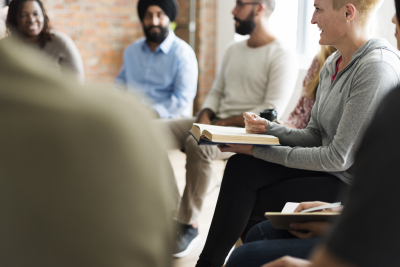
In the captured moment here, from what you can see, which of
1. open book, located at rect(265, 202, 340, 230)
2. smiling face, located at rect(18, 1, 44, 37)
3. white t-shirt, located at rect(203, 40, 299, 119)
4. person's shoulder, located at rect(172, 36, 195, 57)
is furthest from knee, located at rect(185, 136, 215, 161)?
smiling face, located at rect(18, 1, 44, 37)

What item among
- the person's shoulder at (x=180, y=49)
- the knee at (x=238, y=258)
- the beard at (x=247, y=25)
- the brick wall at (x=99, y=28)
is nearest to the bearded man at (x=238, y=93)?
the beard at (x=247, y=25)

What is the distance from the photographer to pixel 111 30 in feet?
16.6

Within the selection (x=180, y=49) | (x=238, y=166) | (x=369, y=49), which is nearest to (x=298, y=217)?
(x=238, y=166)

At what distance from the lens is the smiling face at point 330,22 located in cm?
136

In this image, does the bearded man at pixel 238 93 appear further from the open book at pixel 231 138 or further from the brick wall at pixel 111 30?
the brick wall at pixel 111 30

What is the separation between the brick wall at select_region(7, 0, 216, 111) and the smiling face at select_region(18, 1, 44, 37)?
223 cm

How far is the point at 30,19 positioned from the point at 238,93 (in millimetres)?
1476

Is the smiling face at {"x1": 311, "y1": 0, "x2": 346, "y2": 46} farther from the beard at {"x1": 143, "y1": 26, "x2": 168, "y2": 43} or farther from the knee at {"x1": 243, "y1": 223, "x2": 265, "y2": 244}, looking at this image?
the beard at {"x1": 143, "y1": 26, "x2": 168, "y2": 43}

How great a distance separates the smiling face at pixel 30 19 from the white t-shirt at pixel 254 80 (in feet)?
4.16

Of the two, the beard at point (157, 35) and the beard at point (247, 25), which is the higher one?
the beard at point (247, 25)

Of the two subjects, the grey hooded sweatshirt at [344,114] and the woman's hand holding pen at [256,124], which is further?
the woman's hand holding pen at [256,124]

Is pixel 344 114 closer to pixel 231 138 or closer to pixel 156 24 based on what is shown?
pixel 231 138

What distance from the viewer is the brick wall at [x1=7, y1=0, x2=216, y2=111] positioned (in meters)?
4.82

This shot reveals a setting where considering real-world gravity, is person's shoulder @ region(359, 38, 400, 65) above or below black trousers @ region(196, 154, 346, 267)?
above
